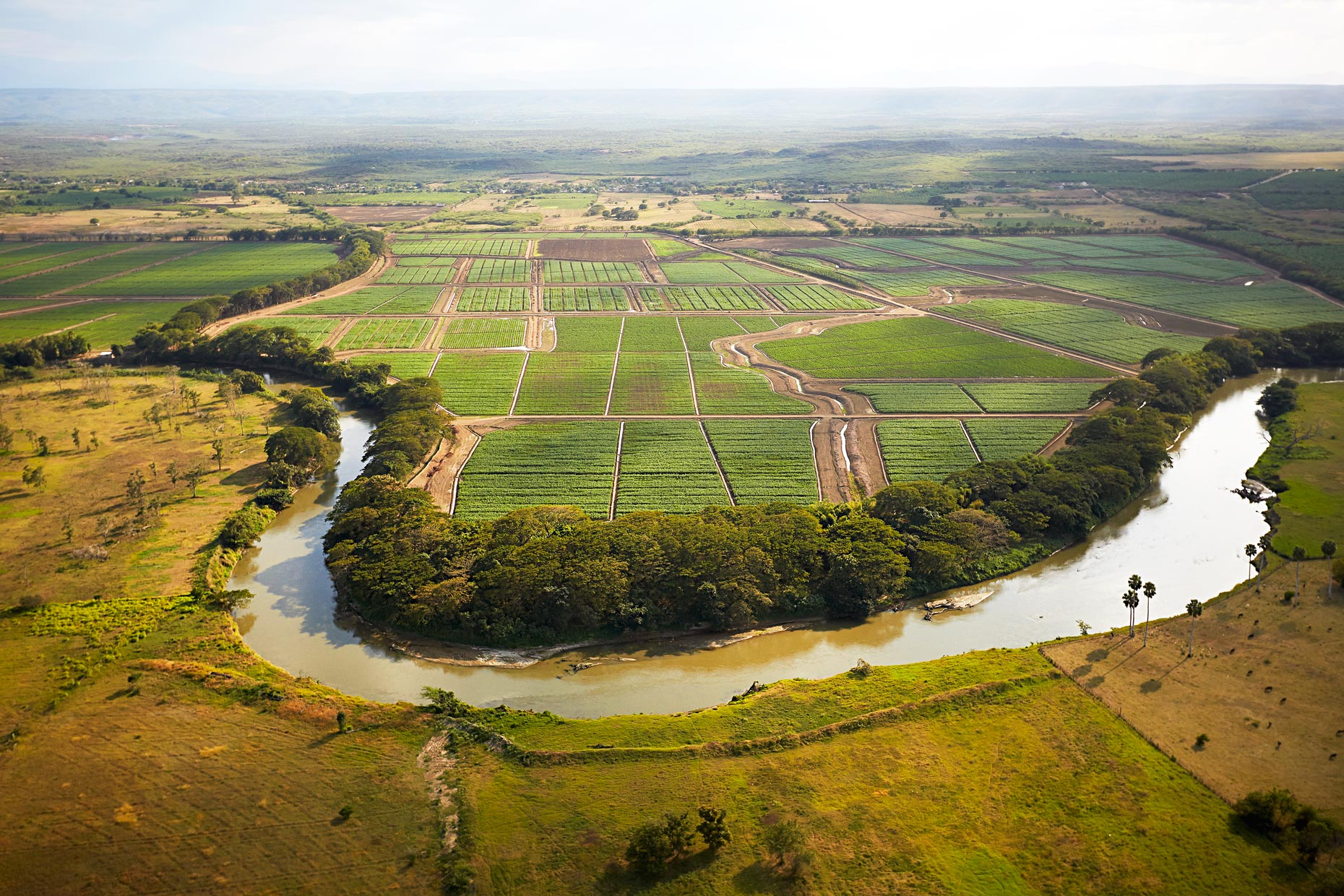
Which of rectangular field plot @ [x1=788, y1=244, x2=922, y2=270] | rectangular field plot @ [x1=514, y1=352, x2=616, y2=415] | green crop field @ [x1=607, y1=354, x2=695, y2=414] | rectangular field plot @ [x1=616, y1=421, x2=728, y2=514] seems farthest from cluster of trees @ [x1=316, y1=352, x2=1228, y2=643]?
rectangular field plot @ [x1=788, y1=244, x2=922, y2=270]

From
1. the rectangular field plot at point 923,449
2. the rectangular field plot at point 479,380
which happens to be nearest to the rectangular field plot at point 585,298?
the rectangular field plot at point 479,380

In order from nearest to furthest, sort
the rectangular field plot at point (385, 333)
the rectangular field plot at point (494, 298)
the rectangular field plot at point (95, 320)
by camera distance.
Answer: the rectangular field plot at point (385, 333), the rectangular field plot at point (95, 320), the rectangular field plot at point (494, 298)

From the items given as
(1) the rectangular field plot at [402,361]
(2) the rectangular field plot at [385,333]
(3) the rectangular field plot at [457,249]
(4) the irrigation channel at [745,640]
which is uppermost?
(3) the rectangular field plot at [457,249]

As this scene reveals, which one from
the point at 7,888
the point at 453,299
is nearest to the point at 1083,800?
the point at 7,888

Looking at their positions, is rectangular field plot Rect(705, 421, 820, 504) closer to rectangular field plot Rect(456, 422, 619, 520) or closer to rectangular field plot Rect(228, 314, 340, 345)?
rectangular field plot Rect(456, 422, 619, 520)

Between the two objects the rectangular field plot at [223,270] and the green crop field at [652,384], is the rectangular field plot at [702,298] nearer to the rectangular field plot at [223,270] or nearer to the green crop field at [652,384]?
the green crop field at [652,384]

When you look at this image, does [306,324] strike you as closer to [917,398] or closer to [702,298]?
[702,298]

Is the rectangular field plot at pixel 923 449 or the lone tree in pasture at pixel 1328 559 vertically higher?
the rectangular field plot at pixel 923 449
